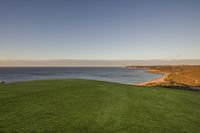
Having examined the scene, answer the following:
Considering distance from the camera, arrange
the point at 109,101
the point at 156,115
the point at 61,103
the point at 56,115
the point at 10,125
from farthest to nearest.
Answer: the point at 109,101, the point at 61,103, the point at 156,115, the point at 56,115, the point at 10,125

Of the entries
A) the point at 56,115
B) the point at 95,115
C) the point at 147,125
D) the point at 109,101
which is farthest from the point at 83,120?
the point at 109,101

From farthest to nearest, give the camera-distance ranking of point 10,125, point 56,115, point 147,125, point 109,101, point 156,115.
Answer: point 109,101, point 156,115, point 56,115, point 147,125, point 10,125

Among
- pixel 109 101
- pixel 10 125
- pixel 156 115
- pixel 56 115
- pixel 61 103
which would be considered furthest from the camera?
pixel 109 101

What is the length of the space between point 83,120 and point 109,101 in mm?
3700

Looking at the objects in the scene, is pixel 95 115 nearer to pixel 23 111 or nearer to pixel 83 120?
pixel 83 120

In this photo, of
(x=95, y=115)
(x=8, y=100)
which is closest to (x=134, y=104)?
(x=95, y=115)

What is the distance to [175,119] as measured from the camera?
28.0 ft

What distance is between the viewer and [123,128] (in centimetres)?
698

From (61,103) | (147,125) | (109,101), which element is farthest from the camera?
(109,101)

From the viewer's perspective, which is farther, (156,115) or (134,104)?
(134,104)

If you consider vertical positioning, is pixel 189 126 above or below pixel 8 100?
below

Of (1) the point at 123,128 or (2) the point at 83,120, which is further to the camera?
(2) the point at 83,120

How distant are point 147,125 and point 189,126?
2.14m

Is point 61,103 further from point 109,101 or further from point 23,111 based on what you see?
point 109,101
